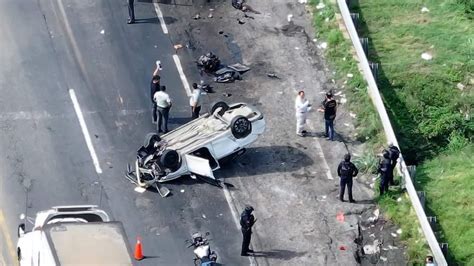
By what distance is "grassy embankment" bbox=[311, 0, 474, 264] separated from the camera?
32.6 m

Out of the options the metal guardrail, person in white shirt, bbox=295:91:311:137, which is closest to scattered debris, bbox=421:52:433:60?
the metal guardrail

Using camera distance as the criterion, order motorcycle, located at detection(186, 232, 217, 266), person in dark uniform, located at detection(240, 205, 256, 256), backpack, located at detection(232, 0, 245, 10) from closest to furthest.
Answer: motorcycle, located at detection(186, 232, 217, 266) < person in dark uniform, located at detection(240, 205, 256, 256) < backpack, located at detection(232, 0, 245, 10)

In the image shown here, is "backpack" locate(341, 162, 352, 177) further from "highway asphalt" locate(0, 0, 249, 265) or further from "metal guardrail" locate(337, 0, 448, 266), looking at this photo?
"highway asphalt" locate(0, 0, 249, 265)

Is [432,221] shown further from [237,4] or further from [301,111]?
[237,4]

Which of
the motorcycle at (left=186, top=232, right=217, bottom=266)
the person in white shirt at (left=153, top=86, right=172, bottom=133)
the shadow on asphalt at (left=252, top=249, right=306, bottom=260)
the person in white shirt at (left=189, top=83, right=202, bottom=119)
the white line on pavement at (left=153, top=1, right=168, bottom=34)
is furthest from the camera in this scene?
the white line on pavement at (left=153, top=1, right=168, bottom=34)

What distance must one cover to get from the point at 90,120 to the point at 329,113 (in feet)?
20.4

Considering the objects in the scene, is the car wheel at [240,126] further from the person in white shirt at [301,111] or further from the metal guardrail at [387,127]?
the metal guardrail at [387,127]

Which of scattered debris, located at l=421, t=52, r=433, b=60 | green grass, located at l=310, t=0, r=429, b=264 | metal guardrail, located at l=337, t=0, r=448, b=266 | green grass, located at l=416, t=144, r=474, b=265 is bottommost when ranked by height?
green grass, located at l=416, t=144, r=474, b=265

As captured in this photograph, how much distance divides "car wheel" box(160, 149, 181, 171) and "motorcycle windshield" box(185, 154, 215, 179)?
1.02ft

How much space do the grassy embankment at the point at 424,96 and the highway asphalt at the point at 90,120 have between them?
4.59m

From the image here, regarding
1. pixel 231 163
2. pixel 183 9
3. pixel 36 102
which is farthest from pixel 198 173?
pixel 183 9

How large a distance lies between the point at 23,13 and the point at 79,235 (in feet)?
41.4

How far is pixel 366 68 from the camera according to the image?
35.3 m

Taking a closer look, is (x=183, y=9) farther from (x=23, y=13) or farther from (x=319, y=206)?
(x=319, y=206)
